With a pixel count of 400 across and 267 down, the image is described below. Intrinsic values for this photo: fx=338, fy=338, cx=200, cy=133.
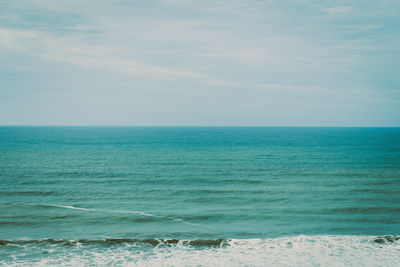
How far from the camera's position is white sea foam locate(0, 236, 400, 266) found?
644 inches

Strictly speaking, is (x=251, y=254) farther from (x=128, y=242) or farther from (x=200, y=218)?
(x=128, y=242)

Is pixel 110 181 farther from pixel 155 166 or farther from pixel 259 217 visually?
pixel 259 217

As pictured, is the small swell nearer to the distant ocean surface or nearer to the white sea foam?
the distant ocean surface

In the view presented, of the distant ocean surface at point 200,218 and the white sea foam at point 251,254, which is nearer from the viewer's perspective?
the white sea foam at point 251,254

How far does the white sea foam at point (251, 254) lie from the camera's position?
16.4 meters

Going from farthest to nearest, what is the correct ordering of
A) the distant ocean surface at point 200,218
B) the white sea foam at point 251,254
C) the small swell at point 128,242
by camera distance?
1. the small swell at point 128,242
2. the distant ocean surface at point 200,218
3. the white sea foam at point 251,254

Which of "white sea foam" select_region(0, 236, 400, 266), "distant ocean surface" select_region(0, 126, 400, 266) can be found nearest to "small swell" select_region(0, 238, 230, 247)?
"distant ocean surface" select_region(0, 126, 400, 266)

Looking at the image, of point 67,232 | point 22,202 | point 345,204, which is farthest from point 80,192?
point 345,204

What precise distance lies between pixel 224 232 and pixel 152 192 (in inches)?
479

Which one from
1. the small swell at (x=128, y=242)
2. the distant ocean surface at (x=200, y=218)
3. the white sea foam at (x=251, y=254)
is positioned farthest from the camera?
the small swell at (x=128, y=242)

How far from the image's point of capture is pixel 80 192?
31.3 m

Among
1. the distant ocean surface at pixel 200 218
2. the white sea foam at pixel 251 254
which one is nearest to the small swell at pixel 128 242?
the distant ocean surface at pixel 200 218

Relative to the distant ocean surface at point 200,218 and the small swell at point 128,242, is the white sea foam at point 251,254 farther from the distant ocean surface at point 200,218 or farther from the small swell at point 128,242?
the small swell at point 128,242

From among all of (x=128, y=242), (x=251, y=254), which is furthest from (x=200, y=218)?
(x=251, y=254)
